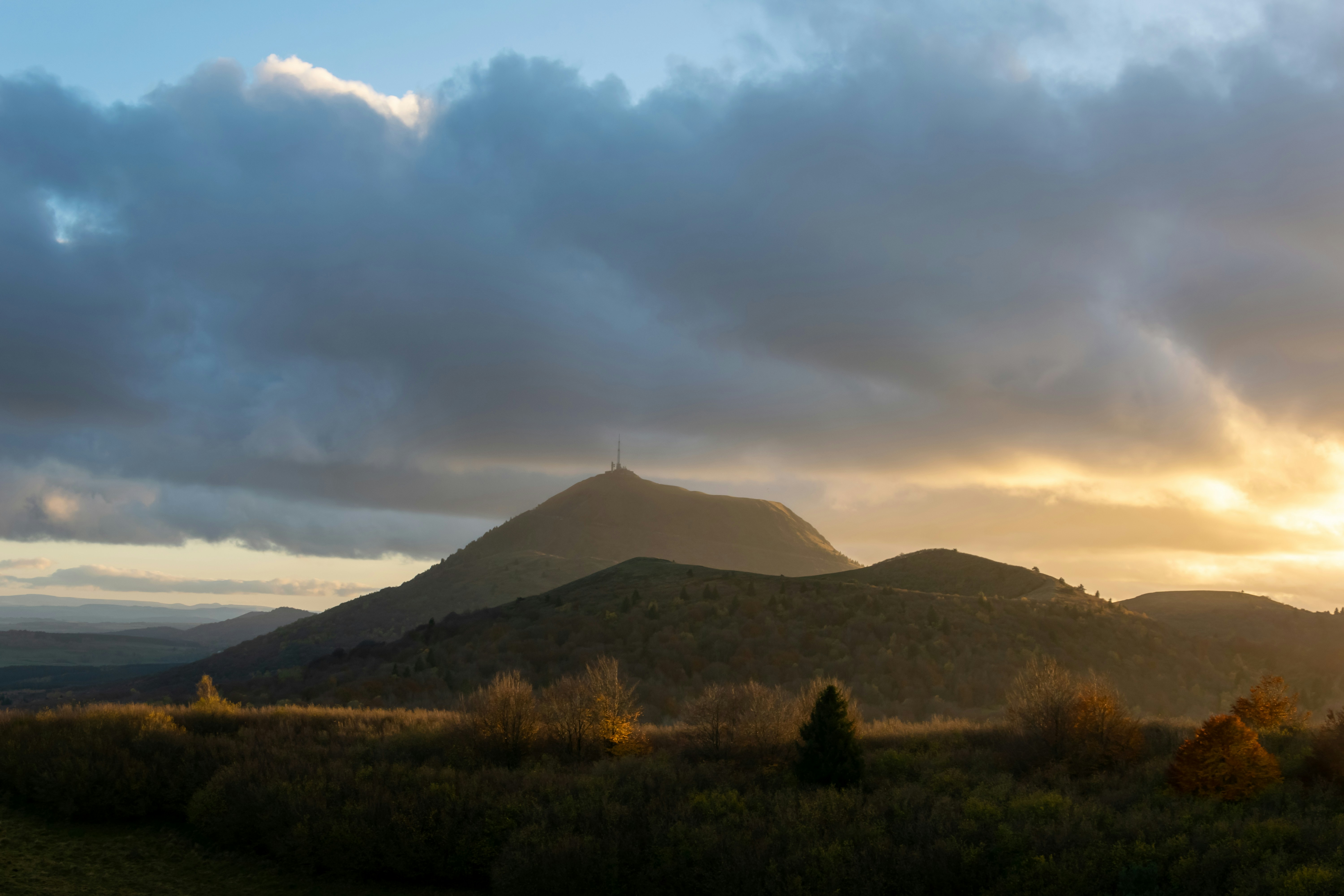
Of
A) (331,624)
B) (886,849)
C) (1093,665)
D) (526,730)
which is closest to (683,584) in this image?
(1093,665)

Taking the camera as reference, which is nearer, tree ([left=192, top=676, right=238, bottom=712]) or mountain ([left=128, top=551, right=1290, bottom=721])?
tree ([left=192, top=676, right=238, bottom=712])

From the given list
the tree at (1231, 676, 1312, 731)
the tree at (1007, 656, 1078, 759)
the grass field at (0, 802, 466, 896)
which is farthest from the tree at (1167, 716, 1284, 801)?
the grass field at (0, 802, 466, 896)

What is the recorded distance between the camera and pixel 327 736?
1159 inches

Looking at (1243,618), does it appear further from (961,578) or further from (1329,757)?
(1329,757)

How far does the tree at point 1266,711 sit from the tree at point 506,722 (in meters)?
21.8

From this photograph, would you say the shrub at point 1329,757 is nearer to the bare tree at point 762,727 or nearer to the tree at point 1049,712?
the tree at point 1049,712

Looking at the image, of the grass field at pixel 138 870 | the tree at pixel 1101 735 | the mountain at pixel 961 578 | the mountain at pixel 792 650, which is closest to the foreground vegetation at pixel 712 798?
the tree at pixel 1101 735

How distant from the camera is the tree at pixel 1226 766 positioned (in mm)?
21234

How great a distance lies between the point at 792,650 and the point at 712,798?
33261 mm

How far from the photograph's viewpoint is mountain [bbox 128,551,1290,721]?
50.6 meters

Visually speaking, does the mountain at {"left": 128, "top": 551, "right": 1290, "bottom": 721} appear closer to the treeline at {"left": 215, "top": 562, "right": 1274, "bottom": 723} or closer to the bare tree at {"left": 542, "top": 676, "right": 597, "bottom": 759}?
the treeline at {"left": 215, "top": 562, "right": 1274, "bottom": 723}

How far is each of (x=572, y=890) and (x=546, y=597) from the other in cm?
5396

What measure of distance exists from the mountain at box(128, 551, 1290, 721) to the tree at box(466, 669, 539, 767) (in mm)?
17349

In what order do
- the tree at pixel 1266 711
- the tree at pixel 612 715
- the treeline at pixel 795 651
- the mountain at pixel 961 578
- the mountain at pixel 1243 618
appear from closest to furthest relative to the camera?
the tree at pixel 1266 711 → the tree at pixel 612 715 → the treeline at pixel 795 651 → the mountain at pixel 1243 618 → the mountain at pixel 961 578
